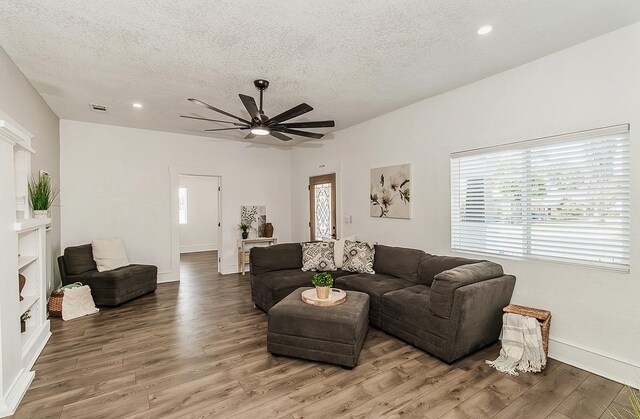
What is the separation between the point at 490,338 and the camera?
3.20 meters

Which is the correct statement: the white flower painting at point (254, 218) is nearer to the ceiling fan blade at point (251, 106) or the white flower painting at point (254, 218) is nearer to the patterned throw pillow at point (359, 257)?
the patterned throw pillow at point (359, 257)

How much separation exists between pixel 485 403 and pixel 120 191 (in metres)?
6.20

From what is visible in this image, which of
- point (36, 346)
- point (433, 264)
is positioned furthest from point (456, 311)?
point (36, 346)

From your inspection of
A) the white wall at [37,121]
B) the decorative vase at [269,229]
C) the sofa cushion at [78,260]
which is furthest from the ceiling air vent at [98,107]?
the decorative vase at [269,229]

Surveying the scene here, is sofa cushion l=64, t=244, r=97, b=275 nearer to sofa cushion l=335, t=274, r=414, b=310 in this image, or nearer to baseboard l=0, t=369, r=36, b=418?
baseboard l=0, t=369, r=36, b=418

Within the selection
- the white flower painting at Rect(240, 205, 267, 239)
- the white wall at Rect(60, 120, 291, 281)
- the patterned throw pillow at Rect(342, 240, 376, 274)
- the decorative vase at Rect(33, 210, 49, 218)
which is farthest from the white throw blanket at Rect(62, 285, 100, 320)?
the patterned throw pillow at Rect(342, 240, 376, 274)

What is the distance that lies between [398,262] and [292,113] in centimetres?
245

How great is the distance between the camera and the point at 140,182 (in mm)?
5801

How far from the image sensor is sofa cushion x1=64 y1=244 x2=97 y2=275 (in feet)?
15.0

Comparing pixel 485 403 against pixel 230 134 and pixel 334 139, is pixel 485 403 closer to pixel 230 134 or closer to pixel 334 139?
pixel 334 139

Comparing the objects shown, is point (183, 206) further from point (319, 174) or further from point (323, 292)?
point (323, 292)

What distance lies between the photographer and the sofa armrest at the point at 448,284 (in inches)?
112

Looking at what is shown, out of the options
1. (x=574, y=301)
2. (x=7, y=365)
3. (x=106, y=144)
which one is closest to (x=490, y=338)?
(x=574, y=301)

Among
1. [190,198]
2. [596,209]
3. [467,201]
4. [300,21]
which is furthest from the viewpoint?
[190,198]
